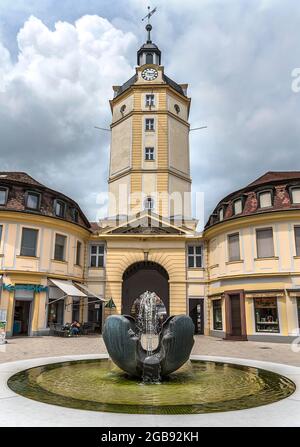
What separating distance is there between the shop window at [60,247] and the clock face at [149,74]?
67.3 feet

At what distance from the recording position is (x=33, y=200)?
81.8 feet

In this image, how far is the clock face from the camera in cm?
3725

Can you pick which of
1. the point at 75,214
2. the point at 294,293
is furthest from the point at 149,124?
the point at 294,293

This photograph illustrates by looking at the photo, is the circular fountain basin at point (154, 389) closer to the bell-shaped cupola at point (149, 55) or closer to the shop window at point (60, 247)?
the shop window at point (60, 247)

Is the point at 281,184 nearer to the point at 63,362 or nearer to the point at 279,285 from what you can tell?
the point at 279,285

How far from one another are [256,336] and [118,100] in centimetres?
2788

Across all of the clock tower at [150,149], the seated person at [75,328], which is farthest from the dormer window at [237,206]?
the seated person at [75,328]

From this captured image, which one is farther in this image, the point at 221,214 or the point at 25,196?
the point at 221,214

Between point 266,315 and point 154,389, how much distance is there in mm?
16269

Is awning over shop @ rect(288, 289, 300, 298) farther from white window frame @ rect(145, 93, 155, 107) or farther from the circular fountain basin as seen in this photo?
white window frame @ rect(145, 93, 155, 107)

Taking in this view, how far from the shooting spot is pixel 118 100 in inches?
1515

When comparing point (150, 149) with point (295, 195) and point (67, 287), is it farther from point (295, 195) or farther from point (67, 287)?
point (67, 287)

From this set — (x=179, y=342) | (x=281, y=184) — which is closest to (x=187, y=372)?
(x=179, y=342)

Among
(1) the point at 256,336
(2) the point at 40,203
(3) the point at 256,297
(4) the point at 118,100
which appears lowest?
(1) the point at 256,336
